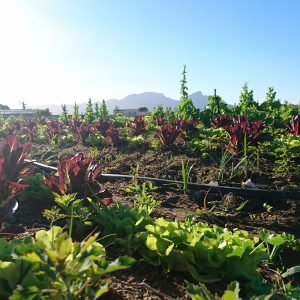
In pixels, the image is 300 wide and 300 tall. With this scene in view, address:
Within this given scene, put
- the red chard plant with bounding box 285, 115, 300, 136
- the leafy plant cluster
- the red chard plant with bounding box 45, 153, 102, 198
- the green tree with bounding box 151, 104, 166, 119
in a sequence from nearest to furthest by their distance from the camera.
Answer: the leafy plant cluster, the red chard plant with bounding box 45, 153, 102, 198, the red chard plant with bounding box 285, 115, 300, 136, the green tree with bounding box 151, 104, 166, 119

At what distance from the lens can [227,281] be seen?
6.25 feet

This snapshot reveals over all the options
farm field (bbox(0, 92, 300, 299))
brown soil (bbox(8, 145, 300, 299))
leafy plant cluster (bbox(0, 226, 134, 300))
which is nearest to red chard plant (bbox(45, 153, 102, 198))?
farm field (bbox(0, 92, 300, 299))

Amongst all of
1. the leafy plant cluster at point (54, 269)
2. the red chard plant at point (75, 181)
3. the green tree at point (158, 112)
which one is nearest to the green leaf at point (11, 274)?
the leafy plant cluster at point (54, 269)

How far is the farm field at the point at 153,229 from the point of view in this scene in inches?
56.9

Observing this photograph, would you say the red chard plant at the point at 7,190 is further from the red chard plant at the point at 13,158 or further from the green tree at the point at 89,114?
the green tree at the point at 89,114

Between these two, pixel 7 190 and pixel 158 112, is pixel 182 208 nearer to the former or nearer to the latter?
pixel 7 190

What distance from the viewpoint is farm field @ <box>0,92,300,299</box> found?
4.75 feet

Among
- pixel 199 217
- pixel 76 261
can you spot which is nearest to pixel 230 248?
pixel 76 261

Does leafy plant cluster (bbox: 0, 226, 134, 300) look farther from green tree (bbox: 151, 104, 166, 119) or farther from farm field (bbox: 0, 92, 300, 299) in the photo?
green tree (bbox: 151, 104, 166, 119)

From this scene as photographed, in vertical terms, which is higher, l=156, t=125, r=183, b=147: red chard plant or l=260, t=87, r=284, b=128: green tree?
l=260, t=87, r=284, b=128: green tree

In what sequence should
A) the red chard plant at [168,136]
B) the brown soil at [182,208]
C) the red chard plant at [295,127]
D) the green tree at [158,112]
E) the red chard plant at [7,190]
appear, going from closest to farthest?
the brown soil at [182,208]
the red chard plant at [7,190]
the red chard plant at [295,127]
the red chard plant at [168,136]
the green tree at [158,112]

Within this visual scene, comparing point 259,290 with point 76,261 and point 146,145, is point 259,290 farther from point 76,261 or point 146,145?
point 146,145

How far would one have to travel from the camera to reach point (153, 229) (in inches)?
80.1

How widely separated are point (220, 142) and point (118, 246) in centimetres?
353
